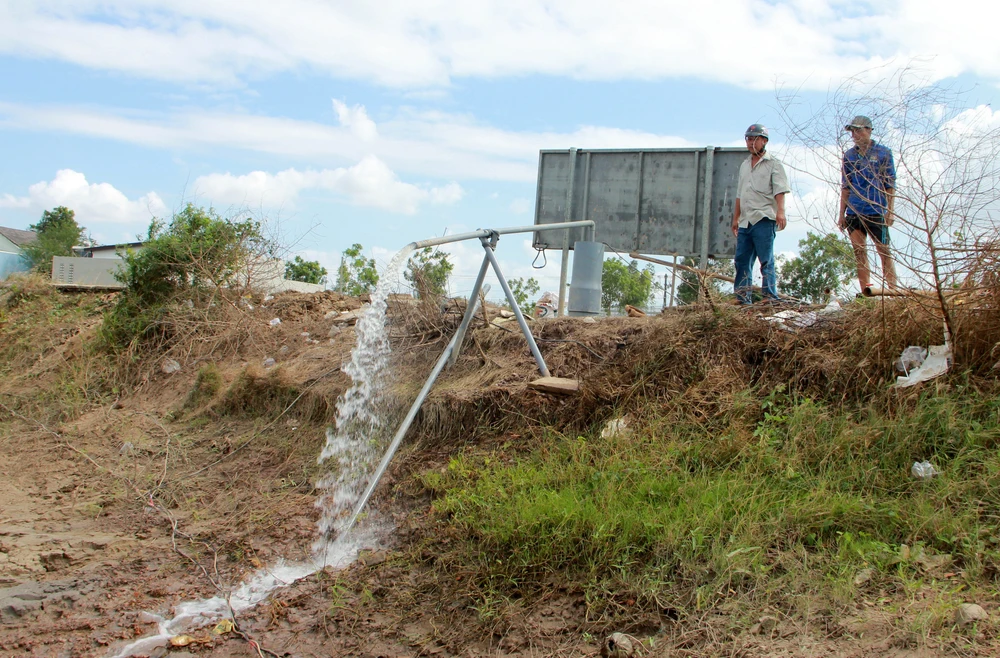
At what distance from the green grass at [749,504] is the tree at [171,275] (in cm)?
565

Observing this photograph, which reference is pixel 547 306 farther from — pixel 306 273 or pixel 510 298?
pixel 306 273

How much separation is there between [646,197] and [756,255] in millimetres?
1884

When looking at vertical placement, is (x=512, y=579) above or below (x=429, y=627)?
above

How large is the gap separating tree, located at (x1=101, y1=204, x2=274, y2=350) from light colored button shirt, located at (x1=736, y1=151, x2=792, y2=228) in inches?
239

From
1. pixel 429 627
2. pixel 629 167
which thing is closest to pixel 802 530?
pixel 429 627

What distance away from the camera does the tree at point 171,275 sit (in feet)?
27.9

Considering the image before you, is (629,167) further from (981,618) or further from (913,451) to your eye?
(981,618)

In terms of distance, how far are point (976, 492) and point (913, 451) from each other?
0.37 meters

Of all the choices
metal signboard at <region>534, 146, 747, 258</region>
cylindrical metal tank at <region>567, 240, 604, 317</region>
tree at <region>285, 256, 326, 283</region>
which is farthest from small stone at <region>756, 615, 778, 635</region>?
tree at <region>285, 256, 326, 283</region>

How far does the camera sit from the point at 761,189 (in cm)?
533

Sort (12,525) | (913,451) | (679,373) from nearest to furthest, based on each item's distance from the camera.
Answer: (913,451) < (679,373) < (12,525)

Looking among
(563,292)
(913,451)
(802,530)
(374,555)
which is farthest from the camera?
(563,292)

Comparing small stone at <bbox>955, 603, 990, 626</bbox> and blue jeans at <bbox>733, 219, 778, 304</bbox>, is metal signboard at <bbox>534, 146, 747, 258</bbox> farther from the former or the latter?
small stone at <bbox>955, 603, 990, 626</bbox>

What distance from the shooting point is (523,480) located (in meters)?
4.14
